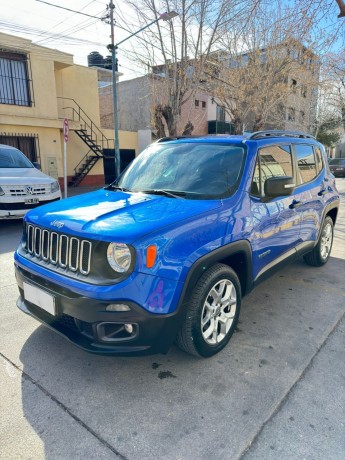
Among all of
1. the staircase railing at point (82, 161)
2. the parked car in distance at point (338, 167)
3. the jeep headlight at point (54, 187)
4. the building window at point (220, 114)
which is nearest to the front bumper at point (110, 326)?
the jeep headlight at point (54, 187)

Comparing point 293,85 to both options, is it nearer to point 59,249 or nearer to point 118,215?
point 118,215

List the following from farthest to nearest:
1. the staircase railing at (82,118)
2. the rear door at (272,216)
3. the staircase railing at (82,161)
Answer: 1. the staircase railing at (82,161)
2. the staircase railing at (82,118)
3. the rear door at (272,216)

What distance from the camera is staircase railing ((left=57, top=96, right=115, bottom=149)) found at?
1647cm

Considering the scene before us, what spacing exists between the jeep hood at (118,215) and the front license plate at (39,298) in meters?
0.49

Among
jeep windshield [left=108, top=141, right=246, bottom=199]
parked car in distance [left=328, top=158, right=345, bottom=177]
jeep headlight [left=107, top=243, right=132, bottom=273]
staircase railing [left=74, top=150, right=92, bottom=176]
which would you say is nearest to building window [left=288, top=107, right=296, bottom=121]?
parked car in distance [left=328, top=158, right=345, bottom=177]

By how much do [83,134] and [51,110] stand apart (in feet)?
6.15

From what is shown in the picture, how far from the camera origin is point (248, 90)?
15.3m

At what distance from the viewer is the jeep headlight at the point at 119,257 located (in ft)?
7.22

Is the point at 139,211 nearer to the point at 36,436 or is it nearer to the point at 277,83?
the point at 36,436

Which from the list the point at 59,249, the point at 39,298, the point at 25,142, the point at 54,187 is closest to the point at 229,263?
the point at 59,249

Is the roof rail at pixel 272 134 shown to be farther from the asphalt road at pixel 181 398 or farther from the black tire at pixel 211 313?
the asphalt road at pixel 181 398

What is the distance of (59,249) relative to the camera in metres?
2.48

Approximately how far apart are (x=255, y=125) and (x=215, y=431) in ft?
53.1

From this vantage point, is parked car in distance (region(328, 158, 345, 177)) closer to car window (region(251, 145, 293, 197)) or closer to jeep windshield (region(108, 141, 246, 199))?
car window (region(251, 145, 293, 197))
